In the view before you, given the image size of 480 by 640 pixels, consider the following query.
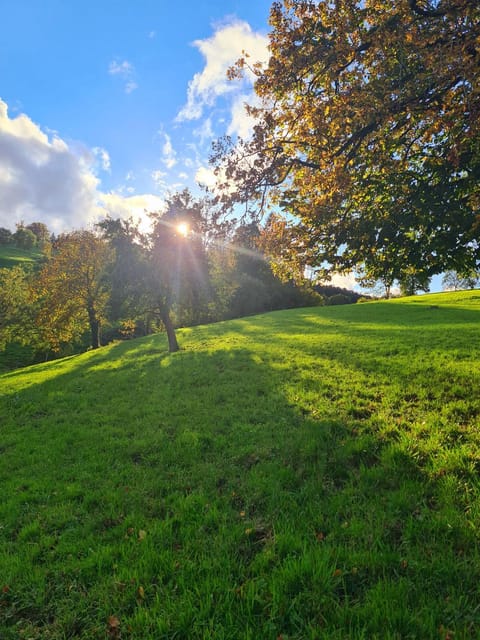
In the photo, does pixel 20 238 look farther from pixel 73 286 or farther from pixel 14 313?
pixel 73 286

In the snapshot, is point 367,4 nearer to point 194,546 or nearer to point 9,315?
point 194,546

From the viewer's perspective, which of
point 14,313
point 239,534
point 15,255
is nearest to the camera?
point 239,534

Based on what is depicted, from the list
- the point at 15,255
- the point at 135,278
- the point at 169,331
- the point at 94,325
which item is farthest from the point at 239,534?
the point at 15,255

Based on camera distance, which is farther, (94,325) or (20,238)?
(20,238)

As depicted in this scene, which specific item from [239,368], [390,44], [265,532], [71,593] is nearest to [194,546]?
[265,532]

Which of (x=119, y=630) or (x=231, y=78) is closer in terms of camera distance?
(x=119, y=630)

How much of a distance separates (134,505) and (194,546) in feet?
6.36

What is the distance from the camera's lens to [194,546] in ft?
15.6

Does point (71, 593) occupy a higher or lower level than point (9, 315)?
lower

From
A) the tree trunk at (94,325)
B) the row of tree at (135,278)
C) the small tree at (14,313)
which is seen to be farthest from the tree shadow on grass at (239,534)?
the small tree at (14,313)

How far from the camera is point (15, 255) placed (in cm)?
12475

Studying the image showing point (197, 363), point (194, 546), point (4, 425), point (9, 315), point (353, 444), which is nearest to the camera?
point (194, 546)

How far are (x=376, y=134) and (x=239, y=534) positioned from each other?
8.44 meters

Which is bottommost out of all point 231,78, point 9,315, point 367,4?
point 9,315
